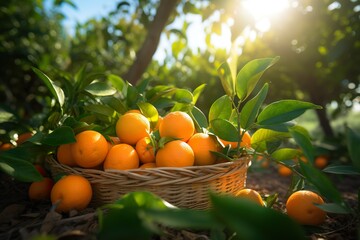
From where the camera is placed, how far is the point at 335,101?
2.45 meters

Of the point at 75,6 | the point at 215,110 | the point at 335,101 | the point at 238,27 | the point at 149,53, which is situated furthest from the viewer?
the point at 335,101

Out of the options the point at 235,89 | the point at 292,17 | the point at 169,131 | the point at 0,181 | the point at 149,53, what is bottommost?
the point at 0,181

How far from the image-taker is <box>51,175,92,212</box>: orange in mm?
732

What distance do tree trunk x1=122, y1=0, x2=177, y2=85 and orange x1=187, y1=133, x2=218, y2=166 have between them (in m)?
0.89

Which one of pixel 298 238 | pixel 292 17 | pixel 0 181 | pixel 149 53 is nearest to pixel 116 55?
pixel 149 53

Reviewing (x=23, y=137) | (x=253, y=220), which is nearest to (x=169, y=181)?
(x=253, y=220)

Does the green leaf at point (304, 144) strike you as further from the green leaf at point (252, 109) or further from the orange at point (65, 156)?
the orange at point (65, 156)

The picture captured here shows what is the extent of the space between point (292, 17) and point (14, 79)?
2188mm

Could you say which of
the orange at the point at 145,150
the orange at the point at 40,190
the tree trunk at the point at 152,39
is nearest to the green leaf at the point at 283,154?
the orange at the point at 145,150

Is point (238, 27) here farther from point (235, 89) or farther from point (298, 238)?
point (298, 238)

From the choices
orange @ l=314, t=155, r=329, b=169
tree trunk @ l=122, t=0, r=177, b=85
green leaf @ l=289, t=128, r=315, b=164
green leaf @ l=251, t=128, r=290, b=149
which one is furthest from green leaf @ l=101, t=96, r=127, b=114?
orange @ l=314, t=155, r=329, b=169

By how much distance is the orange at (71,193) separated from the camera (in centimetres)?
73

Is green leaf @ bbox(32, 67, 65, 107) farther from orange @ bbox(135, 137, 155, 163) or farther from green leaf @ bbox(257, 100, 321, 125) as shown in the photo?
green leaf @ bbox(257, 100, 321, 125)

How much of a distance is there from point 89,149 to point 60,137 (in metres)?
0.08
